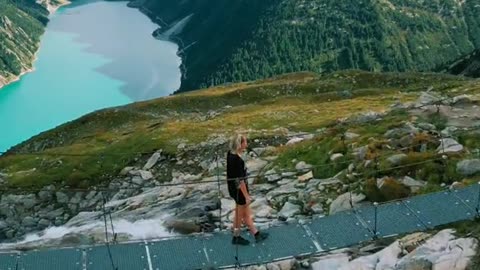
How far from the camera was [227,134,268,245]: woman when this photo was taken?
57.1 ft

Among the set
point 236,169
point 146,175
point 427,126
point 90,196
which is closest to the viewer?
point 236,169

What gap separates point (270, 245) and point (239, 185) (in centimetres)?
173

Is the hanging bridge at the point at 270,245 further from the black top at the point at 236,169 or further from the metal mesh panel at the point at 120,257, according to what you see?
the black top at the point at 236,169

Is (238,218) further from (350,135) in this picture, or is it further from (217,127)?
(217,127)

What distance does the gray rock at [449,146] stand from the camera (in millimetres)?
22500

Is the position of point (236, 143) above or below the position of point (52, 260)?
above

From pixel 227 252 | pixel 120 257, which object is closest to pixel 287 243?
pixel 227 252

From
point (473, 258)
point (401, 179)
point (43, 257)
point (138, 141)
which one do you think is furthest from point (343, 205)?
point (138, 141)

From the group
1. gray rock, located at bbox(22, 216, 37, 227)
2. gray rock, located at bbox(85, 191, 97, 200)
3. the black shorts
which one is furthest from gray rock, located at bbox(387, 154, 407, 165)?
gray rock, located at bbox(22, 216, 37, 227)

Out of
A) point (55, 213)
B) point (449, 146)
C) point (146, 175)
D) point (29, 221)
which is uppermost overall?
point (449, 146)

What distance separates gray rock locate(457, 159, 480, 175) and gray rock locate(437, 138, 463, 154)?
1595 mm

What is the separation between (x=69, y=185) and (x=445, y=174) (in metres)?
31.3

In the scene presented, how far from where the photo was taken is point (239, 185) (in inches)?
689

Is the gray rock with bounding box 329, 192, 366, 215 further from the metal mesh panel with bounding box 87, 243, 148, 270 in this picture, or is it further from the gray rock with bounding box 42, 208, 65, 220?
the gray rock with bounding box 42, 208, 65, 220
